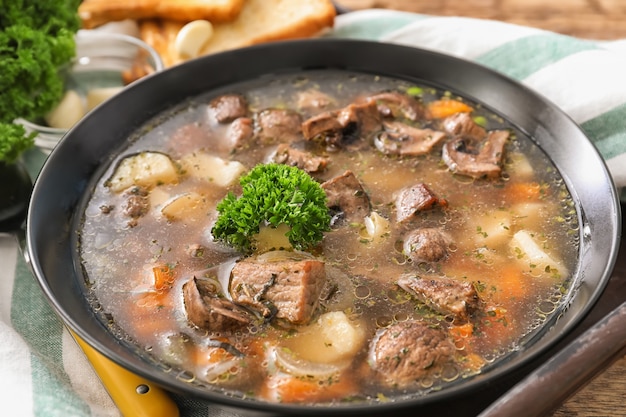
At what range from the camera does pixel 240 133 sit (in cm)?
421

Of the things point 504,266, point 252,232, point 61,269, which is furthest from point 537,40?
point 61,269

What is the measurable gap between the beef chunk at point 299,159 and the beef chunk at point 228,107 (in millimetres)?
452

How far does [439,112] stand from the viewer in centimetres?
445

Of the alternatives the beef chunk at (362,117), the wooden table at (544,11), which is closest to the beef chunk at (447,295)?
the beef chunk at (362,117)

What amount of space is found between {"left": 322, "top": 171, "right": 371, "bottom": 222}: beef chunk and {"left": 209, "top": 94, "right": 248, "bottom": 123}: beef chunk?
91 centimetres

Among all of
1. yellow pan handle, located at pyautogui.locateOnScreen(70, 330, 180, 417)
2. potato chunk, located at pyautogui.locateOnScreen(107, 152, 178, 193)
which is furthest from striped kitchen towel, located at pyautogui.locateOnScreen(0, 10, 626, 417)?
potato chunk, located at pyautogui.locateOnScreen(107, 152, 178, 193)

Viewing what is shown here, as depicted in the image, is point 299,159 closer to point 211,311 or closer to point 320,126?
point 320,126

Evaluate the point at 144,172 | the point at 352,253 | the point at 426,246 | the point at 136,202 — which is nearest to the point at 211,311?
the point at 352,253

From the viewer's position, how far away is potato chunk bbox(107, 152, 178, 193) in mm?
3943

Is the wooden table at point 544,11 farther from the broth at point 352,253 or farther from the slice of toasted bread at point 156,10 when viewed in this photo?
the broth at point 352,253

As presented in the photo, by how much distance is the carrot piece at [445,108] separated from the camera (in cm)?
444

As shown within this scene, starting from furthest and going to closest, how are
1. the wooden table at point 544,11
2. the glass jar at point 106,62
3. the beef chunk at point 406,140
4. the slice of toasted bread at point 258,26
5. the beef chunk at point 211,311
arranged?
1. the wooden table at point 544,11
2. the slice of toasted bread at point 258,26
3. the glass jar at point 106,62
4. the beef chunk at point 406,140
5. the beef chunk at point 211,311

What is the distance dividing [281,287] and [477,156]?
4.85 feet

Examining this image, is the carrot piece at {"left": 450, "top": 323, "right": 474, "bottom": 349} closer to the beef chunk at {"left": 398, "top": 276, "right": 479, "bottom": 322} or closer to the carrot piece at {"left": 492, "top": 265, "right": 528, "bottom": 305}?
the beef chunk at {"left": 398, "top": 276, "right": 479, "bottom": 322}
